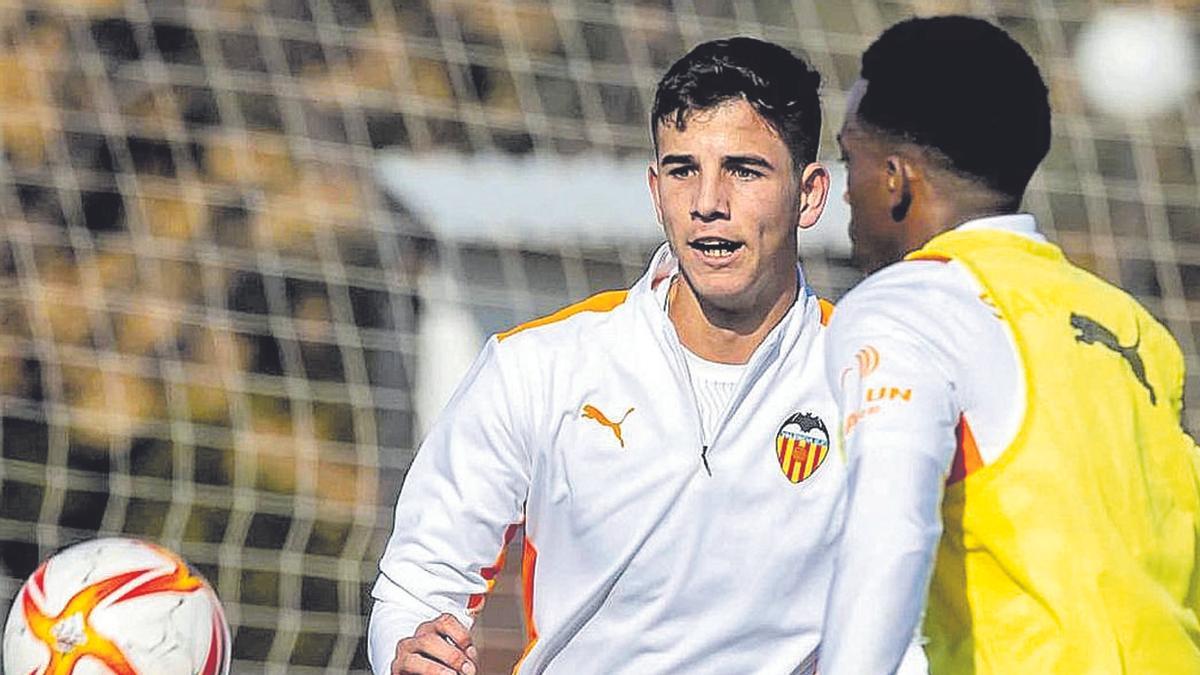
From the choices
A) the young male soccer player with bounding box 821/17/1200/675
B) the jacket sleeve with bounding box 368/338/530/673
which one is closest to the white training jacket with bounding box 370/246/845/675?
the jacket sleeve with bounding box 368/338/530/673

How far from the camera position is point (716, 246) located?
3.39 metres

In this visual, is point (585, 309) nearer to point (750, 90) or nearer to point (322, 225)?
point (750, 90)

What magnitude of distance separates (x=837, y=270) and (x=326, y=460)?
7.23 ft

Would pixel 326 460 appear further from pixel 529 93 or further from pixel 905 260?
pixel 905 260

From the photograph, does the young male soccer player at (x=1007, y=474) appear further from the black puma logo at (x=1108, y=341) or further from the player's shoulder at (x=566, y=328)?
the player's shoulder at (x=566, y=328)

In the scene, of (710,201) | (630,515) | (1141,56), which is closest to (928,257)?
(710,201)

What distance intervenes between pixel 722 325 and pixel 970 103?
62 cm

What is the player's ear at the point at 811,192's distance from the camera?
11.4 ft

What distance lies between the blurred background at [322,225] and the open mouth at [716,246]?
508cm

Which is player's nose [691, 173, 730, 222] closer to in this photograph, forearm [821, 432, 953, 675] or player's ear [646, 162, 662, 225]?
player's ear [646, 162, 662, 225]

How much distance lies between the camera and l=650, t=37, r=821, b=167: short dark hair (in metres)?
3.45

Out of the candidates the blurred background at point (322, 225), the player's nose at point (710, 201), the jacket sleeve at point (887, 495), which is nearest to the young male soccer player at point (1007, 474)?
the jacket sleeve at point (887, 495)

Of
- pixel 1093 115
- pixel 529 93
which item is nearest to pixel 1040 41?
pixel 1093 115

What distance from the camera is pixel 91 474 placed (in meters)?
8.80
